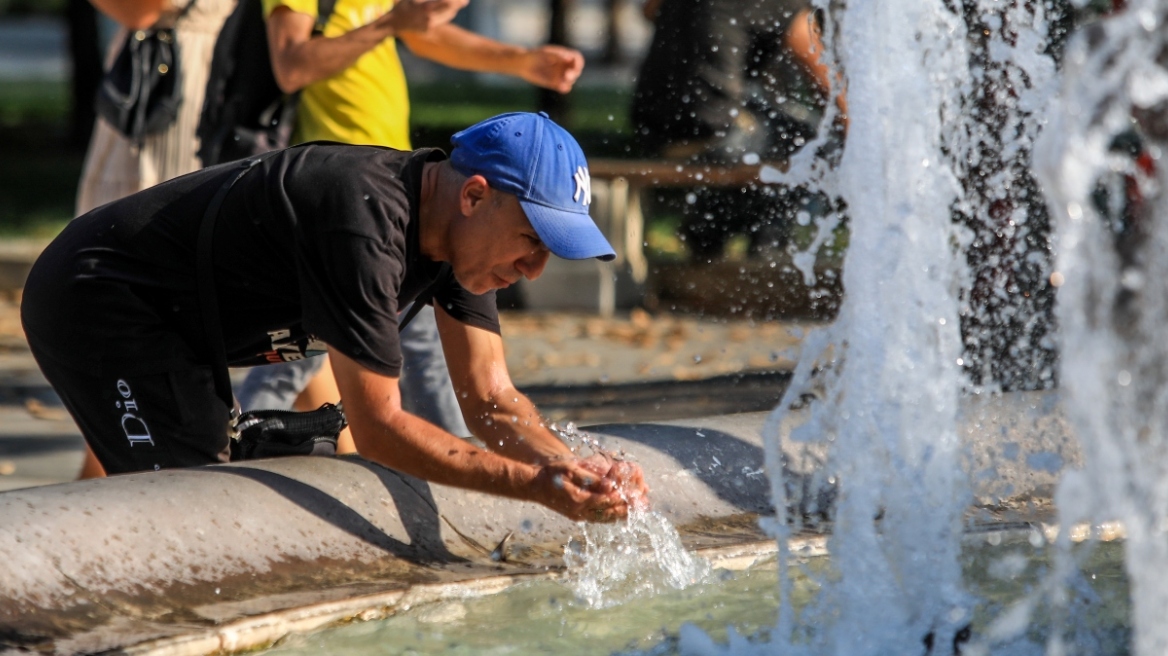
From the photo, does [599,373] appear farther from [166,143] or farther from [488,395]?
[488,395]

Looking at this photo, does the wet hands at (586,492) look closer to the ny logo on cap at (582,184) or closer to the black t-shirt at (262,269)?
the black t-shirt at (262,269)

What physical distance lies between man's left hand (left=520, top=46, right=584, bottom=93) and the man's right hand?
0.27m

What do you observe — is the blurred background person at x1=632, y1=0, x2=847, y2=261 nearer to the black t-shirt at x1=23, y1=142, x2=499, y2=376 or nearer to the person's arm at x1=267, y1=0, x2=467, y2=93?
the person's arm at x1=267, y1=0, x2=467, y2=93

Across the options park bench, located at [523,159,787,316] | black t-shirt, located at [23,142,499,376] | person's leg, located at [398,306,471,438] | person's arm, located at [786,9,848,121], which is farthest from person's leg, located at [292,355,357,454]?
park bench, located at [523,159,787,316]

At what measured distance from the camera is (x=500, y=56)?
414 cm

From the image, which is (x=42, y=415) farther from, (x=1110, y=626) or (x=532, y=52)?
(x=1110, y=626)

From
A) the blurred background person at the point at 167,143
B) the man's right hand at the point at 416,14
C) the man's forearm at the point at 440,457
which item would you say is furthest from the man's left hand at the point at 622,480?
the blurred background person at the point at 167,143

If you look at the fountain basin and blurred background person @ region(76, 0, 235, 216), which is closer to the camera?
the fountain basin

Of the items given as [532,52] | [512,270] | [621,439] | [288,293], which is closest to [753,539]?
[621,439]

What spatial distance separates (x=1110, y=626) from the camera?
292 centimetres

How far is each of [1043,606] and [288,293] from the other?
1.67 m

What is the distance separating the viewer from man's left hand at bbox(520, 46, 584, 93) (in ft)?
13.0

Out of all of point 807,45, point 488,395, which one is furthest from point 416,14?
point 807,45

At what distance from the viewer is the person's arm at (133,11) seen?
408 cm
